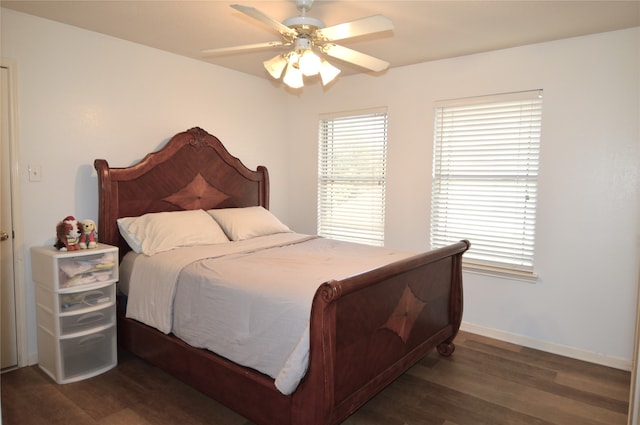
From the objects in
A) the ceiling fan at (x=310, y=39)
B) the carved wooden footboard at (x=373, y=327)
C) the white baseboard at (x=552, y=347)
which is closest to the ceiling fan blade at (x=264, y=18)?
the ceiling fan at (x=310, y=39)

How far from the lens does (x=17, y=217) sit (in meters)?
2.78

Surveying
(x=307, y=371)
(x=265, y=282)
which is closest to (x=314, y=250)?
(x=265, y=282)

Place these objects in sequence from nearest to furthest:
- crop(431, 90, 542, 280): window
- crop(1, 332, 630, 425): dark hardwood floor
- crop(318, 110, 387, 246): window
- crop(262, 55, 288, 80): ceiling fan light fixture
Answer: crop(1, 332, 630, 425): dark hardwood floor, crop(262, 55, 288, 80): ceiling fan light fixture, crop(431, 90, 542, 280): window, crop(318, 110, 387, 246): window

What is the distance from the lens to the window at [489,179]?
3.30m

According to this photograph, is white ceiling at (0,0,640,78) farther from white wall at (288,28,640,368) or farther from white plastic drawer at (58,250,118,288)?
white plastic drawer at (58,250,118,288)

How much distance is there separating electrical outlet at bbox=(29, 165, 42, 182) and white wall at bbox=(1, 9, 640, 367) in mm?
31

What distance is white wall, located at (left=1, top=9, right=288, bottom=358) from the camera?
2816mm

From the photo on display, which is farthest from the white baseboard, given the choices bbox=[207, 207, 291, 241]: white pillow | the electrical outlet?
the electrical outlet

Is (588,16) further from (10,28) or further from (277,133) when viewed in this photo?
(10,28)

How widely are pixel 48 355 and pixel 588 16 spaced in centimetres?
415

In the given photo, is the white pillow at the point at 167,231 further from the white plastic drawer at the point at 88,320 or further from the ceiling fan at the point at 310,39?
the ceiling fan at the point at 310,39

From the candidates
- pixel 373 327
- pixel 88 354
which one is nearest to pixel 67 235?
pixel 88 354

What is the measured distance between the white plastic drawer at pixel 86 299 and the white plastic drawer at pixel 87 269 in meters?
0.08

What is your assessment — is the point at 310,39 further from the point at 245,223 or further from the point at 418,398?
the point at 418,398
